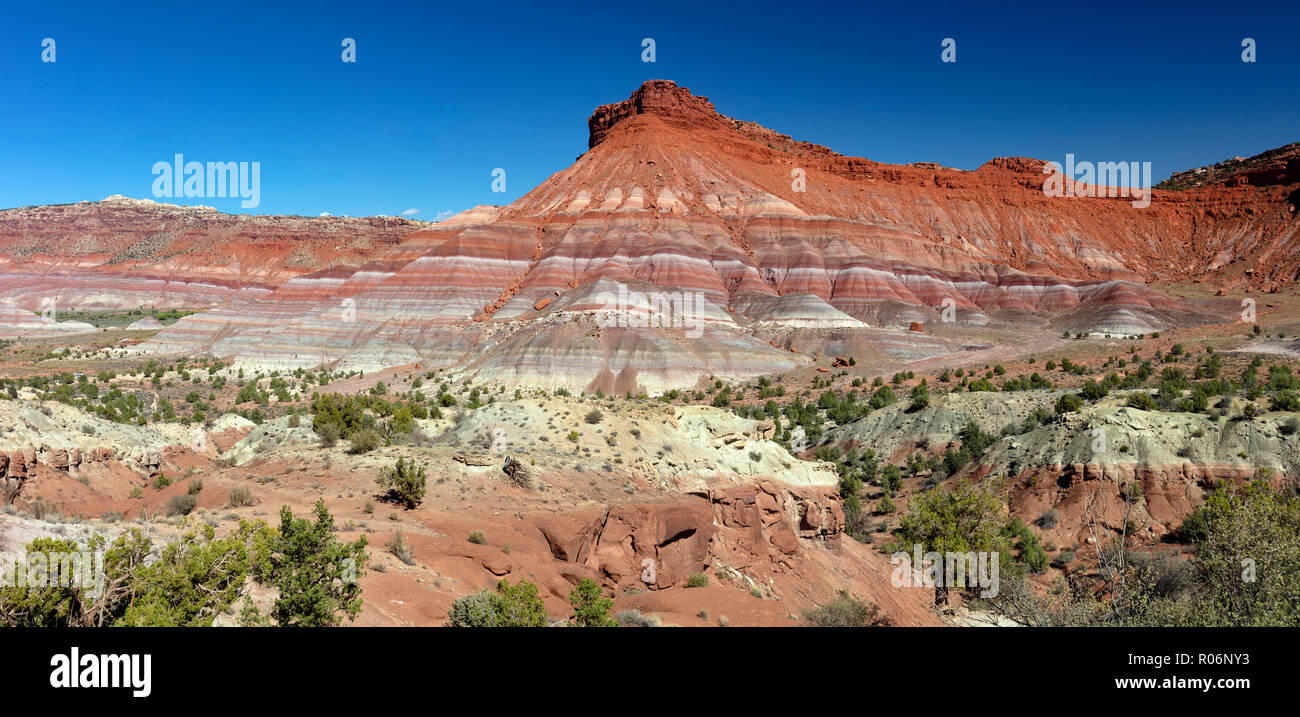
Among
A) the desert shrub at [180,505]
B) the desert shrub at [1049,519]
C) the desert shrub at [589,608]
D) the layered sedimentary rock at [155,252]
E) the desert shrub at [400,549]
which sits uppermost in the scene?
the layered sedimentary rock at [155,252]

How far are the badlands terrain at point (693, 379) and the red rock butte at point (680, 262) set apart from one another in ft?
1.90

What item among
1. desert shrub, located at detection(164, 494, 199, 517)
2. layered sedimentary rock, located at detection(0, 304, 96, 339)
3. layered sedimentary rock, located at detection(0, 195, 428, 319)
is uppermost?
layered sedimentary rock, located at detection(0, 195, 428, 319)

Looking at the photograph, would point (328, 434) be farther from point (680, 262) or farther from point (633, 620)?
point (680, 262)

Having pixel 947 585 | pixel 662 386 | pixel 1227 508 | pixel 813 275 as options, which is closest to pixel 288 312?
pixel 662 386

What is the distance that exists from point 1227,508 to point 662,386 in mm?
45934

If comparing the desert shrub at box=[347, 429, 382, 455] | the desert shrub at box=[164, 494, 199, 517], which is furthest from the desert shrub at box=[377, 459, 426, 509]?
the desert shrub at box=[164, 494, 199, 517]

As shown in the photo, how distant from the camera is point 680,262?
82938 millimetres

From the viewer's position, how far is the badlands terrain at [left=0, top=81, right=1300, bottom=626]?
15.0 meters

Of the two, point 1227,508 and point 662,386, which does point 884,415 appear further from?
point 1227,508

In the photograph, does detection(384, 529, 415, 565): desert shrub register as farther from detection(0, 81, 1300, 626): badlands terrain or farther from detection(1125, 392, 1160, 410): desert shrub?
detection(1125, 392, 1160, 410): desert shrub

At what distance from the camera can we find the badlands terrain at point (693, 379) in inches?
589

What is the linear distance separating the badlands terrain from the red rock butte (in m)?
0.58

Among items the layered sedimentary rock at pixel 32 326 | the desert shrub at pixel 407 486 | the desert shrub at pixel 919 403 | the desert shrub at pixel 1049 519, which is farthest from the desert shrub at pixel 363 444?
the layered sedimentary rock at pixel 32 326

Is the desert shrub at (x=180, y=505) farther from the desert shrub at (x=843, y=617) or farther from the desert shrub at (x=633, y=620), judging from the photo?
the desert shrub at (x=843, y=617)
